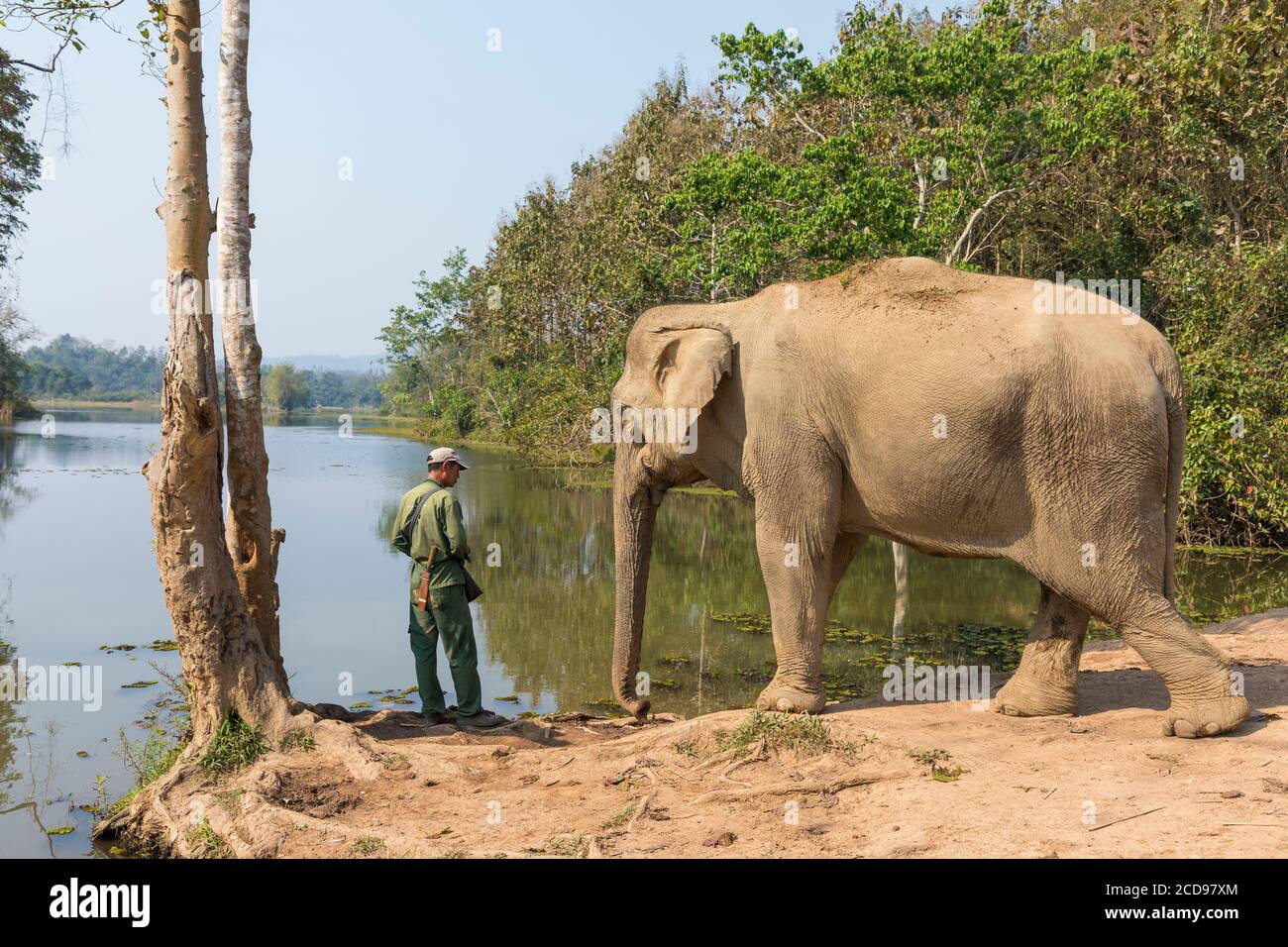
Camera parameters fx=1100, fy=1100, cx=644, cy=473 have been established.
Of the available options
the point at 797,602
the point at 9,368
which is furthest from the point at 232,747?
the point at 9,368

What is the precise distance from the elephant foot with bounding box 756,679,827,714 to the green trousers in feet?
7.91

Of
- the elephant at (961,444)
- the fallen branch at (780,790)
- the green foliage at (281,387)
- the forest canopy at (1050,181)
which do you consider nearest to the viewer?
the fallen branch at (780,790)

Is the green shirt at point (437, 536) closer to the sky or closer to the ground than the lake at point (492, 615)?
closer to the sky

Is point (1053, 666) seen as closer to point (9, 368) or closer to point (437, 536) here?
point (437, 536)

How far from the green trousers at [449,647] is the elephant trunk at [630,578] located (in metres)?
1.15

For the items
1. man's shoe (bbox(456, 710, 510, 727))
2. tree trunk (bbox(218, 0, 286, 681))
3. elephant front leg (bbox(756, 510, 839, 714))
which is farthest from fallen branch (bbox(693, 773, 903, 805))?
tree trunk (bbox(218, 0, 286, 681))

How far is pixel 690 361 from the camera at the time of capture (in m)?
8.02

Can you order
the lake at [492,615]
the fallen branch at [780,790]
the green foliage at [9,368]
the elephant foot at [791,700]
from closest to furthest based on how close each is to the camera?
the fallen branch at [780,790] < the elephant foot at [791,700] < the lake at [492,615] < the green foliage at [9,368]

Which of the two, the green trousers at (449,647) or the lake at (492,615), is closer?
the green trousers at (449,647)

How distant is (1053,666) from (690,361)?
3313 mm

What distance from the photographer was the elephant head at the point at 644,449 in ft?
27.0

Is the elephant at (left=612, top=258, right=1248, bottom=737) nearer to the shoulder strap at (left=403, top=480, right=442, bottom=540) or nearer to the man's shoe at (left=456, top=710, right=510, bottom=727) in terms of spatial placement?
the shoulder strap at (left=403, top=480, right=442, bottom=540)

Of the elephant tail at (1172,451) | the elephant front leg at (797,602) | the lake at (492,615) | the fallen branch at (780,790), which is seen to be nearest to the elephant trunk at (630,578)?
the elephant front leg at (797,602)

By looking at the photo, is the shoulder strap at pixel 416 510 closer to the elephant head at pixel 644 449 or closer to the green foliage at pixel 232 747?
the elephant head at pixel 644 449
